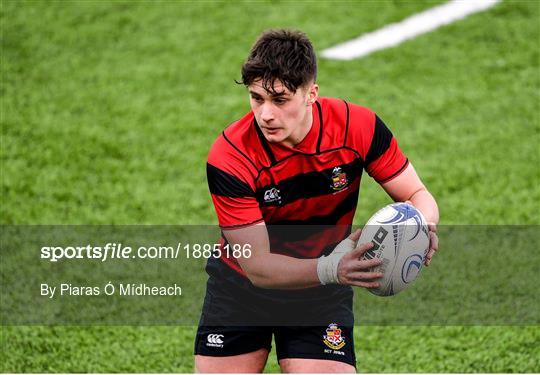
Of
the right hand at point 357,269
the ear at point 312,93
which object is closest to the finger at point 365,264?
the right hand at point 357,269

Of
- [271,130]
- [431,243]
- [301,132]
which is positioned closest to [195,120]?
[301,132]

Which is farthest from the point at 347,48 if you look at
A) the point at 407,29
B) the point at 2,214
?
the point at 2,214

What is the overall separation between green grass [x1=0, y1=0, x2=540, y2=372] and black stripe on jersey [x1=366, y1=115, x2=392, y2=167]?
2.06 meters

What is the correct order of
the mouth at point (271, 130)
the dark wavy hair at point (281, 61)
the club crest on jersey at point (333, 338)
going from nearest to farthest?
the dark wavy hair at point (281, 61) < the mouth at point (271, 130) < the club crest on jersey at point (333, 338)

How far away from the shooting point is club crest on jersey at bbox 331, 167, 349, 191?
5031 mm

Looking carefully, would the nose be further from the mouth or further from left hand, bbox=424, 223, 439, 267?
left hand, bbox=424, 223, 439, 267

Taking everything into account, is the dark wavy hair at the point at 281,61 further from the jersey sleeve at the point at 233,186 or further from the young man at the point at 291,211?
the jersey sleeve at the point at 233,186

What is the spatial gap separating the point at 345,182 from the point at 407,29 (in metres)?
6.79

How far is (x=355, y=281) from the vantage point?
4.64 m

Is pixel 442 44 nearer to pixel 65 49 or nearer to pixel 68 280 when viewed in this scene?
pixel 65 49

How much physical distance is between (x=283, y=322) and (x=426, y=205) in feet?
3.31

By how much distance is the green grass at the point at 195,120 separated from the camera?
6824 mm

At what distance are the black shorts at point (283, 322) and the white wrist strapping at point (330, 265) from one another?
536 mm

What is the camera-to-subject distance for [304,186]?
16.5ft
